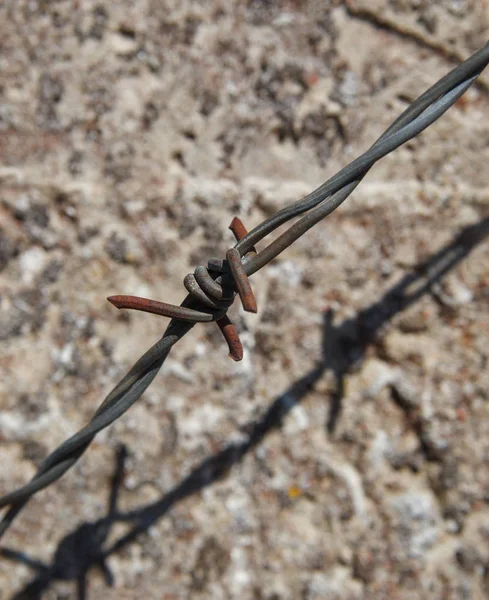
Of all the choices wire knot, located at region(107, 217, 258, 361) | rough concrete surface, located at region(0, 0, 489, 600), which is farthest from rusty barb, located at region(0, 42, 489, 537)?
rough concrete surface, located at region(0, 0, 489, 600)

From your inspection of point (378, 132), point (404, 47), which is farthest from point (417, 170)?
point (404, 47)

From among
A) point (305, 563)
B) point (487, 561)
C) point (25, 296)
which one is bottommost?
point (487, 561)

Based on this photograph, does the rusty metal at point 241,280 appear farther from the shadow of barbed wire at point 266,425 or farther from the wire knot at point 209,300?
the shadow of barbed wire at point 266,425

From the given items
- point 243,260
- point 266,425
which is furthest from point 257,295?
point 243,260

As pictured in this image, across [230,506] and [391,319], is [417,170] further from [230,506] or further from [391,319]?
[230,506]

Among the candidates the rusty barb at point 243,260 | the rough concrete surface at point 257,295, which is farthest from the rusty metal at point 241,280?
the rough concrete surface at point 257,295

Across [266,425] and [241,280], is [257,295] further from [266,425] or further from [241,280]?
[241,280]
